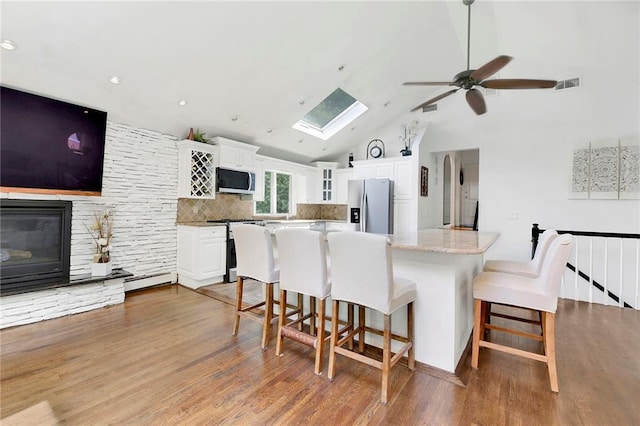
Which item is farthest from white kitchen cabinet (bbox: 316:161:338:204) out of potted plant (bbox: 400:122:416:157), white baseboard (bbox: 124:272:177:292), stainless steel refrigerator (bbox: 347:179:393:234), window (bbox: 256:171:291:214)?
white baseboard (bbox: 124:272:177:292)

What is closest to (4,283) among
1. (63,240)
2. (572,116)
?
(63,240)

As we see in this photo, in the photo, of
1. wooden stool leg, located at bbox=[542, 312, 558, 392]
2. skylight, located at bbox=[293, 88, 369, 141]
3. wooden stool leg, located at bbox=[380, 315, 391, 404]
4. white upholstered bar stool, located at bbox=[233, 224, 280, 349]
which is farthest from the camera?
skylight, located at bbox=[293, 88, 369, 141]

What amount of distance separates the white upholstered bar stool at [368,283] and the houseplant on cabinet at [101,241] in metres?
3.03

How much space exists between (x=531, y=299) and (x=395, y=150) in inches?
176

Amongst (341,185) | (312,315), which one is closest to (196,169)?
(312,315)

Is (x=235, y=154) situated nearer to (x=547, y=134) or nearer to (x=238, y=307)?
(x=238, y=307)

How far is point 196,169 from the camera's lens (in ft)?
14.1

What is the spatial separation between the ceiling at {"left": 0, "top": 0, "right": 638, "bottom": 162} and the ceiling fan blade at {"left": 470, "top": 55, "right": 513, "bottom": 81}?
1.52m

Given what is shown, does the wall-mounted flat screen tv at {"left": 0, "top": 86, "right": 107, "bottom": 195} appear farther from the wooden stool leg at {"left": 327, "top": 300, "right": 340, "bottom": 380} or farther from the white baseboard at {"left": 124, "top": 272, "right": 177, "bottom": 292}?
the wooden stool leg at {"left": 327, "top": 300, "right": 340, "bottom": 380}

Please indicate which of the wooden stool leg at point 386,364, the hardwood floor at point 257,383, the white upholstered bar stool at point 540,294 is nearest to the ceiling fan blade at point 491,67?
the white upholstered bar stool at point 540,294

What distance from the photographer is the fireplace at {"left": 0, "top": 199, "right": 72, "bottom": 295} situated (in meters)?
2.86

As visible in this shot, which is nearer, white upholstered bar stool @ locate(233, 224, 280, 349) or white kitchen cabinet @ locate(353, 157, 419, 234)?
white upholstered bar stool @ locate(233, 224, 280, 349)

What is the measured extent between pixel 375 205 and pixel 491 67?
3215mm

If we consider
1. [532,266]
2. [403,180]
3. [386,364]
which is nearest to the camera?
[386,364]
